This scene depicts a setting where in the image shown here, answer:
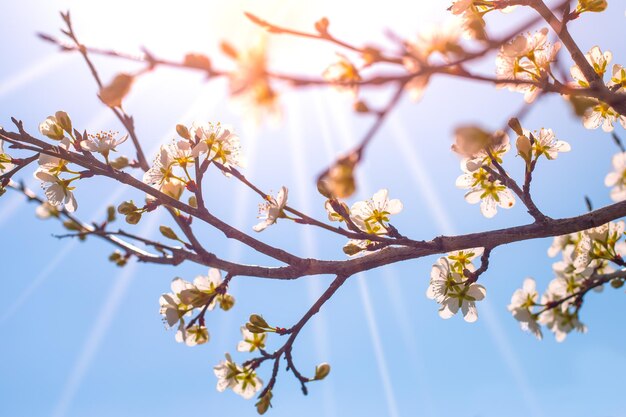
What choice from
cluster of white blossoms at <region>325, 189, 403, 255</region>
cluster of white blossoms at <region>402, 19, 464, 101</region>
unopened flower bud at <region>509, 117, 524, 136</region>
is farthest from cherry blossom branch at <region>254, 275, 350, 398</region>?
cluster of white blossoms at <region>402, 19, 464, 101</region>

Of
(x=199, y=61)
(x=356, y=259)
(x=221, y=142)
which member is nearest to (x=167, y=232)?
(x=221, y=142)

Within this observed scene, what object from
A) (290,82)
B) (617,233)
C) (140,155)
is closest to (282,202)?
(140,155)

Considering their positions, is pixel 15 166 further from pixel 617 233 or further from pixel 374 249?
pixel 617 233

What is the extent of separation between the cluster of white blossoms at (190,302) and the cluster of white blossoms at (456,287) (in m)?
1.29

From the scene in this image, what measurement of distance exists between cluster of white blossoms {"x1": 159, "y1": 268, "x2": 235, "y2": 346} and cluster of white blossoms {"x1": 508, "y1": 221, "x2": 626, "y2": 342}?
2.21 m

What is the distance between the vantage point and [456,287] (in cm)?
290

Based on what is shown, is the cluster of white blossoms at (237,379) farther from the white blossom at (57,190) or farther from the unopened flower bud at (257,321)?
the white blossom at (57,190)

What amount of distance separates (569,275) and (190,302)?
3.15 m

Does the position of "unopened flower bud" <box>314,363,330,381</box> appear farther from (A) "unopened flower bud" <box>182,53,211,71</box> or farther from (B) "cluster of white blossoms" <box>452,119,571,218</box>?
(A) "unopened flower bud" <box>182,53,211,71</box>

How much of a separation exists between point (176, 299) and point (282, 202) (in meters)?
0.96

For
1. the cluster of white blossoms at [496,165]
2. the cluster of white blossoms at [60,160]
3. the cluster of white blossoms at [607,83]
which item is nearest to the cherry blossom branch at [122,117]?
the cluster of white blossoms at [60,160]

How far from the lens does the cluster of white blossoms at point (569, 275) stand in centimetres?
318

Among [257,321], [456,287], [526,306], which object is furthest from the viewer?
[526,306]

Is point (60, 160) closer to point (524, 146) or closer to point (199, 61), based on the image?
point (199, 61)
